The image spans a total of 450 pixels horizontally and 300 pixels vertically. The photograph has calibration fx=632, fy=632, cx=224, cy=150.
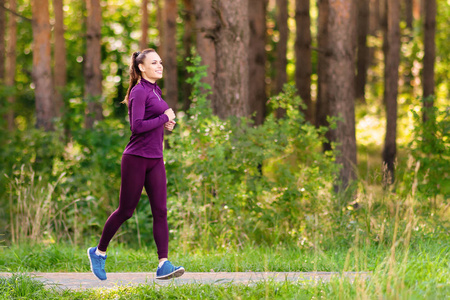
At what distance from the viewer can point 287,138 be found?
9008 millimetres

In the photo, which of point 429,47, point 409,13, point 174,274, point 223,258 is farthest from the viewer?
point 409,13

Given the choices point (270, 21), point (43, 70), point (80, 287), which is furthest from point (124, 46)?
point (80, 287)

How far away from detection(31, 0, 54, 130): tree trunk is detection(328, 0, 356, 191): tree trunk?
6861 mm

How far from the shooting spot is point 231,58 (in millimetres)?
10227

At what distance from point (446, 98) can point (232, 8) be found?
15554 millimetres

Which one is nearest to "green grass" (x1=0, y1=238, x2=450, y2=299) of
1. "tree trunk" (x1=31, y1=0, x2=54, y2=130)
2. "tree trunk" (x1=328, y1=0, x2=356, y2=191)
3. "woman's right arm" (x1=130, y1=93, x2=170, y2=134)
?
"woman's right arm" (x1=130, y1=93, x2=170, y2=134)

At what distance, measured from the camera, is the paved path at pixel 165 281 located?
5684mm

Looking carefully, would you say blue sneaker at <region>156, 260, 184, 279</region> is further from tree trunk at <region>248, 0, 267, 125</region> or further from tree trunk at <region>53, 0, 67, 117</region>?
tree trunk at <region>53, 0, 67, 117</region>

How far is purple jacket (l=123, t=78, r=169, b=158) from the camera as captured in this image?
5.59m

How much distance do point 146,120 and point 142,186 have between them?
0.62 m

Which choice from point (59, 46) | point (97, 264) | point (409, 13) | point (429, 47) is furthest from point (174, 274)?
point (409, 13)

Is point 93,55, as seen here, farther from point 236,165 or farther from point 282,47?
point 236,165

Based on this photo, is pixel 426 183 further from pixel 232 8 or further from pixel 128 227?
pixel 128 227

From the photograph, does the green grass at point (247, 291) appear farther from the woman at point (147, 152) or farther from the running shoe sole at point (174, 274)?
the woman at point (147, 152)
